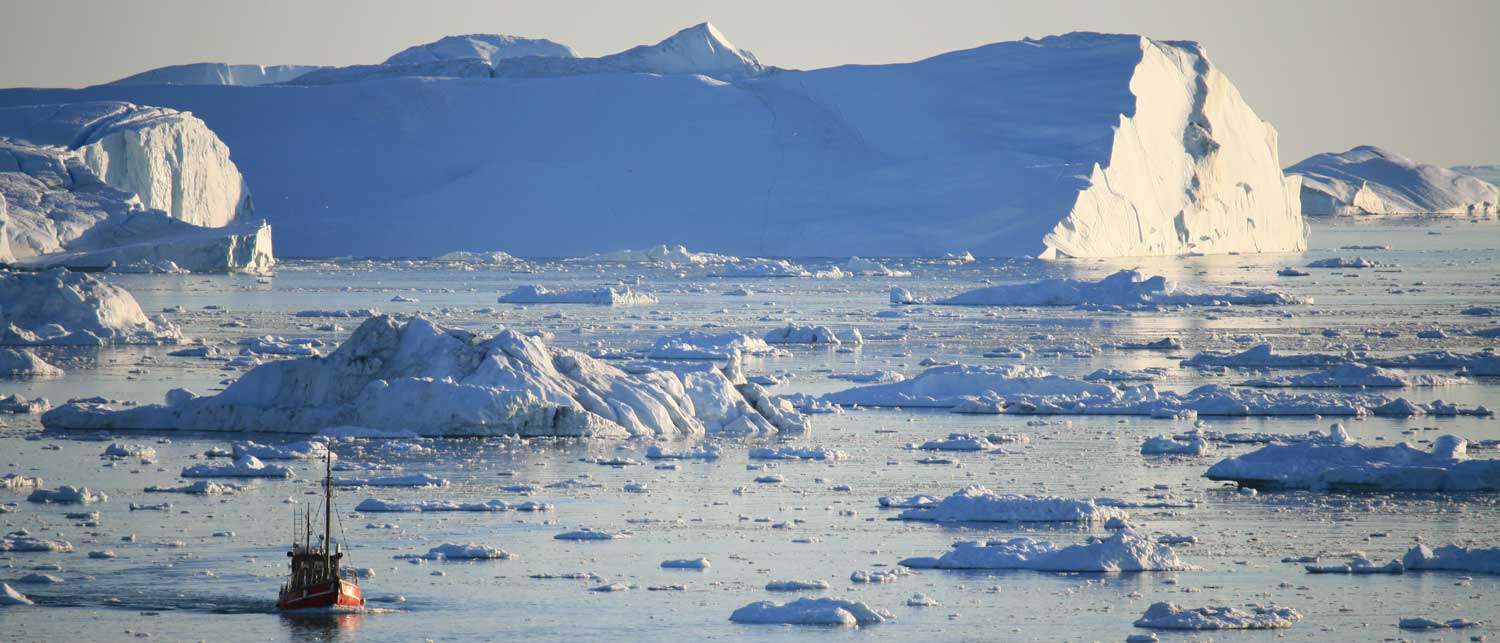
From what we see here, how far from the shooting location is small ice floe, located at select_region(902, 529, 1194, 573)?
889 centimetres

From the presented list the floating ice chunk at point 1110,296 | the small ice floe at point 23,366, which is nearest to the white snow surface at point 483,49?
the floating ice chunk at point 1110,296

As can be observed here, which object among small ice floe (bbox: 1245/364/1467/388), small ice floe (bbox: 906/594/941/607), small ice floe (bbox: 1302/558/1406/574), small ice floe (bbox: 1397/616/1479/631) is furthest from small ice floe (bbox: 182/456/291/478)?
small ice floe (bbox: 1245/364/1467/388)

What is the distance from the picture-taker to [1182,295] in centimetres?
2933

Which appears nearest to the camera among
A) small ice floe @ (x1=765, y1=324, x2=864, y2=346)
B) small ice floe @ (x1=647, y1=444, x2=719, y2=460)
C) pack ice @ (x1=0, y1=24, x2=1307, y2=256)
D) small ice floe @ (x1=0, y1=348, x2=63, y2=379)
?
small ice floe @ (x1=647, y1=444, x2=719, y2=460)

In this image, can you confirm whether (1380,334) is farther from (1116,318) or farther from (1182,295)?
(1182,295)

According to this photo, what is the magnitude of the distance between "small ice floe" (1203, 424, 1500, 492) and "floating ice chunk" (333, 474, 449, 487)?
4567mm

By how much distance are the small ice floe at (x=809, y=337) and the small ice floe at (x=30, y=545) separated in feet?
42.9

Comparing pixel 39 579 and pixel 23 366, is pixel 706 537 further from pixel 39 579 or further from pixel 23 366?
pixel 23 366

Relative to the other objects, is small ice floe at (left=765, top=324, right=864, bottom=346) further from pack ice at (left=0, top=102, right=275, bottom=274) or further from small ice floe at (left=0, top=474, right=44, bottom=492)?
pack ice at (left=0, top=102, right=275, bottom=274)

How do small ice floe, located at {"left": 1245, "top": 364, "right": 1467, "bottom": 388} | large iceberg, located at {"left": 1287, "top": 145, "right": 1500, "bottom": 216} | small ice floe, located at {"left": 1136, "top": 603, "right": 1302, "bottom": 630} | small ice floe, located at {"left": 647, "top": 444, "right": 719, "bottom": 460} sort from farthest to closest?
large iceberg, located at {"left": 1287, "top": 145, "right": 1500, "bottom": 216} < small ice floe, located at {"left": 1245, "top": 364, "right": 1467, "bottom": 388} < small ice floe, located at {"left": 647, "top": 444, "right": 719, "bottom": 460} < small ice floe, located at {"left": 1136, "top": 603, "right": 1302, "bottom": 630}

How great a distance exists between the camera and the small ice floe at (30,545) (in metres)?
9.11

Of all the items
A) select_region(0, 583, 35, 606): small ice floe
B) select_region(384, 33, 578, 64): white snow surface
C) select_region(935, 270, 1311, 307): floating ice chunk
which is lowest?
select_region(0, 583, 35, 606): small ice floe

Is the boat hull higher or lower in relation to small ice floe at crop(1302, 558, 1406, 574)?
lower

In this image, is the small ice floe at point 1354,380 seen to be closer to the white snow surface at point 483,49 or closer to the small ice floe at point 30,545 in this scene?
the small ice floe at point 30,545
